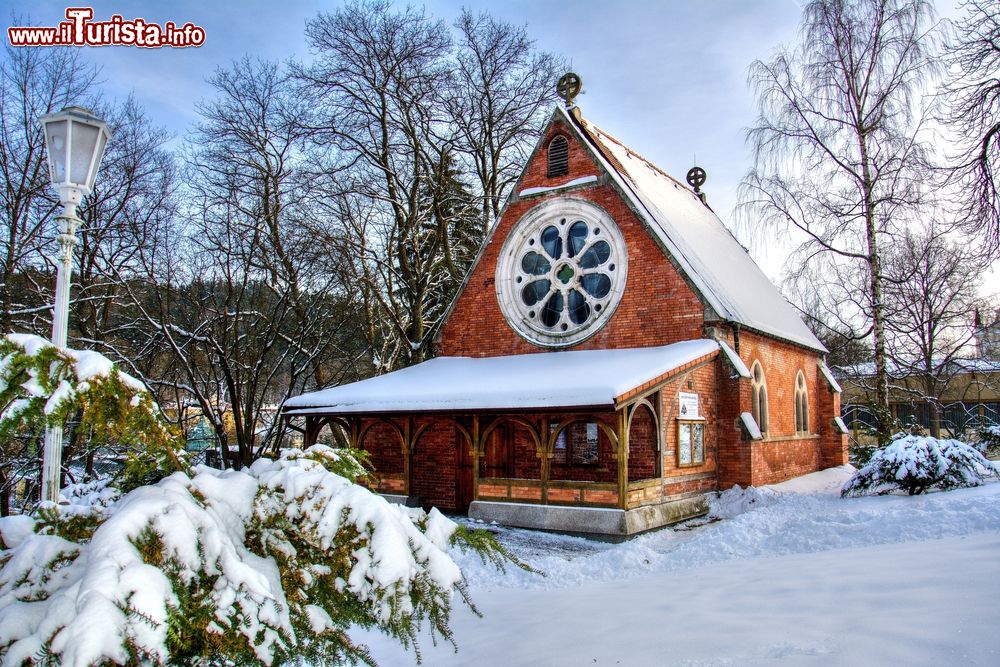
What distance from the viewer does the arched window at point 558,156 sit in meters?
18.3

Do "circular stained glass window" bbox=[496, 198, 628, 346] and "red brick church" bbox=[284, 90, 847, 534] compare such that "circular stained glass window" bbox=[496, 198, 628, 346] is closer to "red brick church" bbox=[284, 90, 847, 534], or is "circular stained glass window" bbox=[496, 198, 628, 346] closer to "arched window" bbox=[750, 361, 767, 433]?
"red brick church" bbox=[284, 90, 847, 534]

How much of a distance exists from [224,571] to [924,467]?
14037mm

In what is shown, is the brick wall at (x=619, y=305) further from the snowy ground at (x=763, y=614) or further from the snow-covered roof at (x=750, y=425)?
the snowy ground at (x=763, y=614)

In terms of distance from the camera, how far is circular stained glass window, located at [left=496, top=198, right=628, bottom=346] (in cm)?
1727

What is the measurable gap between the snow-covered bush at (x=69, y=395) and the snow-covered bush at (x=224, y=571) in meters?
0.27

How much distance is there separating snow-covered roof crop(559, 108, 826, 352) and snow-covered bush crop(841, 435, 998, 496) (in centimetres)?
407

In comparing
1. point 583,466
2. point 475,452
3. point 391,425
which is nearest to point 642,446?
point 583,466

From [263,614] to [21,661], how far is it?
29.7 inches

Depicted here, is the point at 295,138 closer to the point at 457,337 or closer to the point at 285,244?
the point at 285,244

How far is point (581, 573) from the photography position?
973 cm

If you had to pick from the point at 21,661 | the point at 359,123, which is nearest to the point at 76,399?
the point at 21,661

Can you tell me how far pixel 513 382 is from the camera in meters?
14.5

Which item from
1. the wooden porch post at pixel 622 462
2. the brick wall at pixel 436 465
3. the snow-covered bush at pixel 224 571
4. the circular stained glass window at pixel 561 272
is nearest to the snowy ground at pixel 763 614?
the snow-covered bush at pixel 224 571

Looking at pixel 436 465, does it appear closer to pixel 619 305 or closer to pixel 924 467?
pixel 619 305
